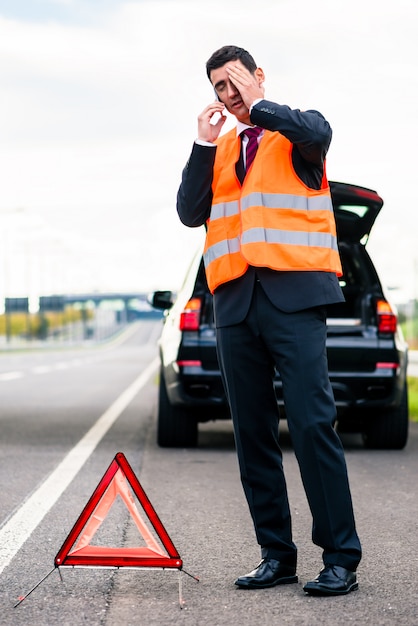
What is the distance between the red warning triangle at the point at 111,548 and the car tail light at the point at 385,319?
457 cm

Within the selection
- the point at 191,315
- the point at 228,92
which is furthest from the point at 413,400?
the point at 228,92

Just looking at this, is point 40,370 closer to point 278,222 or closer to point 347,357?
point 347,357

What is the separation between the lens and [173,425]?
886 cm

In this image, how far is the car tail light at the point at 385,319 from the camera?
27.6ft

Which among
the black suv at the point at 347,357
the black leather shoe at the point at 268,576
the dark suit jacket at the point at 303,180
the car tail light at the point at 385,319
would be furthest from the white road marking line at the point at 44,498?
the car tail light at the point at 385,319

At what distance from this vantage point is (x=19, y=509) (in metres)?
6.01

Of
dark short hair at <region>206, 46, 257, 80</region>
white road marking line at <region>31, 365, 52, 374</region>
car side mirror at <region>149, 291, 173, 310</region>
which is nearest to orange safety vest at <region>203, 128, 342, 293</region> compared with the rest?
dark short hair at <region>206, 46, 257, 80</region>

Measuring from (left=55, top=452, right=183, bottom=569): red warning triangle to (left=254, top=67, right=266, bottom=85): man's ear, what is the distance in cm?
143

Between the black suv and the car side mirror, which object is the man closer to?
the black suv

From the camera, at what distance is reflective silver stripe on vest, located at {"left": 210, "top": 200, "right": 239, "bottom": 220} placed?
421cm

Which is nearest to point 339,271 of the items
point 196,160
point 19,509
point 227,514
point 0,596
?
point 196,160

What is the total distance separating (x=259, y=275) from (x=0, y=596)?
4.80ft

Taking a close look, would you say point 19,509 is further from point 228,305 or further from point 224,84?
point 224,84

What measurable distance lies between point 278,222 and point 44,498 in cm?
291
